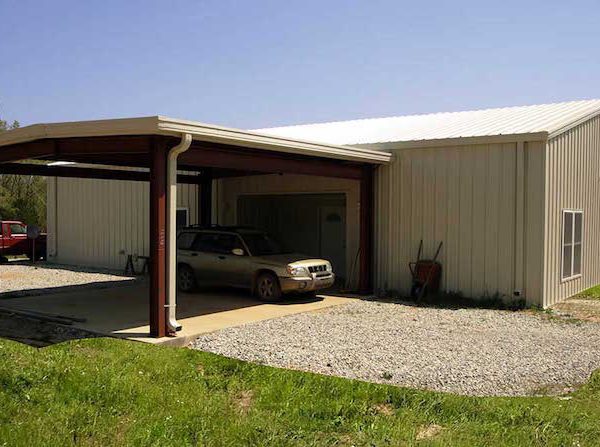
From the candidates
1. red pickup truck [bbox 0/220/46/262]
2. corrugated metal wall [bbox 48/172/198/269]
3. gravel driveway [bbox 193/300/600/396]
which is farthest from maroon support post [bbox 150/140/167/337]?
red pickup truck [bbox 0/220/46/262]

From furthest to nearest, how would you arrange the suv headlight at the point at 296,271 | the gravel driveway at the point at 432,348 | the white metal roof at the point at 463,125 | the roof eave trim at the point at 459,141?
the white metal roof at the point at 463,125
the suv headlight at the point at 296,271
the roof eave trim at the point at 459,141
the gravel driveway at the point at 432,348

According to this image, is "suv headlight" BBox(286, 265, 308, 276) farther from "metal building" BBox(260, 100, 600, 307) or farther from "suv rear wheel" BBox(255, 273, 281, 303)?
"metal building" BBox(260, 100, 600, 307)

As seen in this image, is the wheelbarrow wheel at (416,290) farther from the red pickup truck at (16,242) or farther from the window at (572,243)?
the red pickup truck at (16,242)

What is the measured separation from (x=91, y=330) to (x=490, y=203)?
27.9 feet

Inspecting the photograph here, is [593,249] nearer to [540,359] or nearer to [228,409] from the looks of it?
[540,359]

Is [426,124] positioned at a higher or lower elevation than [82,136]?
higher

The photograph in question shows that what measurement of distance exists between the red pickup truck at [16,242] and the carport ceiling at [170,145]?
11653 mm

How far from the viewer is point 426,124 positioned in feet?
57.3

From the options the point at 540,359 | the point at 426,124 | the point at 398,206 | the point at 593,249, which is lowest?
the point at 540,359

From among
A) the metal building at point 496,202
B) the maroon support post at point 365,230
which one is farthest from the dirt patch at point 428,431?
the maroon support post at point 365,230

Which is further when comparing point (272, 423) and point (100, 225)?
point (100, 225)

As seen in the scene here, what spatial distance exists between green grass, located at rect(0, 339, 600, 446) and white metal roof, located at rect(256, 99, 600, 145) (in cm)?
768

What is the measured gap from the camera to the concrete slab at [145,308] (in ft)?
32.5

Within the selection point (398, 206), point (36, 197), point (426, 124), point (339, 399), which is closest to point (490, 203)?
point (398, 206)
